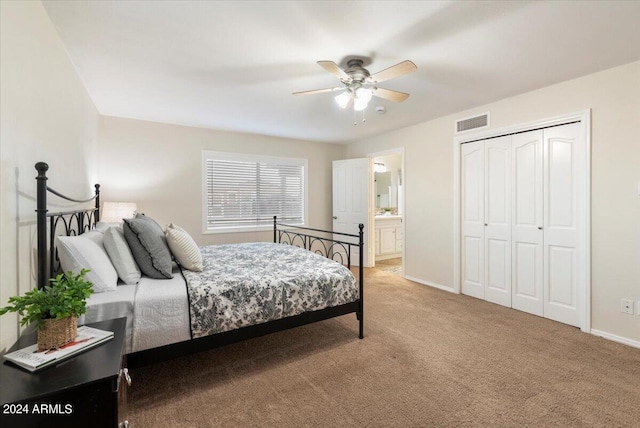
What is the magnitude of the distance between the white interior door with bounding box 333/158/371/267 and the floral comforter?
102 inches

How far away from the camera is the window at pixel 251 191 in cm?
Answer: 479

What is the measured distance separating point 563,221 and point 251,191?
4239 mm

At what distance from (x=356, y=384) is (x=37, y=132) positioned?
2.43 metres

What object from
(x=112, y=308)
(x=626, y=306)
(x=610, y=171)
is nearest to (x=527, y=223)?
(x=610, y=171)

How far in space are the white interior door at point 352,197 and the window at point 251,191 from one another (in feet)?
2.09

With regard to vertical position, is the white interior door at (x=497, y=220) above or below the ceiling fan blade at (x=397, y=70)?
below

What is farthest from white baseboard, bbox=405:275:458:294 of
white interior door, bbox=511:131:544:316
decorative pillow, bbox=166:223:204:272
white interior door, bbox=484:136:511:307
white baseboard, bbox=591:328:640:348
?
decorative pillow, bbox=166:223:204:272

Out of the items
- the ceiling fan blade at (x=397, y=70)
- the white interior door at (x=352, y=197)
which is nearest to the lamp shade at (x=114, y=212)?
the ceiling fan blade at (x=397, y=70)

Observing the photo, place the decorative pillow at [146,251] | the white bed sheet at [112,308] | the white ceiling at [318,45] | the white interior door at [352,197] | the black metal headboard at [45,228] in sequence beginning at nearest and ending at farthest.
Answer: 1. the black metal headboard at [45,228]
2. the white bed sheet at [112,308]
3. the white ceiling at [318,45]
4. the decorative pillow at [146,251]
5. the white interior door at [352,197]

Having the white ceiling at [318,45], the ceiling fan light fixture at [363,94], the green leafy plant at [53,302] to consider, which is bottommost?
the green leafy plant at [53,302]

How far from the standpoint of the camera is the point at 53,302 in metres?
1.13

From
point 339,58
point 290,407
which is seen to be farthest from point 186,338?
point 339,58

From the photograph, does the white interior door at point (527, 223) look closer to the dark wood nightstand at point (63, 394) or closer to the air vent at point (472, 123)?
the air vent at point (472, 123)

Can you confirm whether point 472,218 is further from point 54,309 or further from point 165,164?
point 165,164
